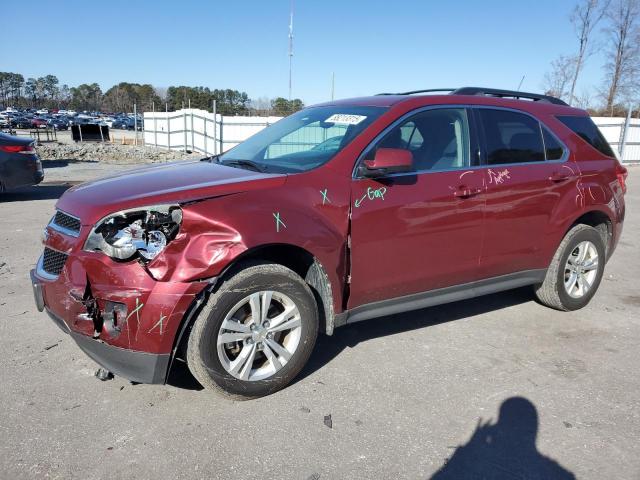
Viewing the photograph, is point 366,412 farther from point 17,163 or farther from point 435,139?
point 17,163

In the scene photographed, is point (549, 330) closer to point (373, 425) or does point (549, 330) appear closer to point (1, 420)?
point (373, 425)

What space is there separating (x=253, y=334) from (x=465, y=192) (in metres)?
1.92

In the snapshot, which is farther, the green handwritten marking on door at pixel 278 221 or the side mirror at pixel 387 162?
the side mirror at pixel 387 162

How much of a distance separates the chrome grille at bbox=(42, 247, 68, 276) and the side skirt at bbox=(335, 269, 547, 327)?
68.0 inches

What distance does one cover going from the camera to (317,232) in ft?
10.5

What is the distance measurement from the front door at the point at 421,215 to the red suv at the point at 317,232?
1 centimetres

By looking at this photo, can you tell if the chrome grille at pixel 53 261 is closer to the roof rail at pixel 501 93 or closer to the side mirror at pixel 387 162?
the side mirror at pixel 387 162

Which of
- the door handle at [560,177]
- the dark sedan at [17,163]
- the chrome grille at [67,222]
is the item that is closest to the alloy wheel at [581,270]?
the door handle at [560,177]

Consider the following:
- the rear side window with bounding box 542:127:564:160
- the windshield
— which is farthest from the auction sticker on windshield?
the rear side window with bounding box 542:127:564:160

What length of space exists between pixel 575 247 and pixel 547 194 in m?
0.74

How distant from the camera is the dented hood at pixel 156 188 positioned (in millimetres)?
2898

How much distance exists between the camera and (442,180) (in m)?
3.79

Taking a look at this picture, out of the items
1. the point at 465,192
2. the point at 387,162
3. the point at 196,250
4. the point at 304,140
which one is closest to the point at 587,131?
the point at 465,192

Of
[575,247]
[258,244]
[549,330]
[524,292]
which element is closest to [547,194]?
[575,247]
